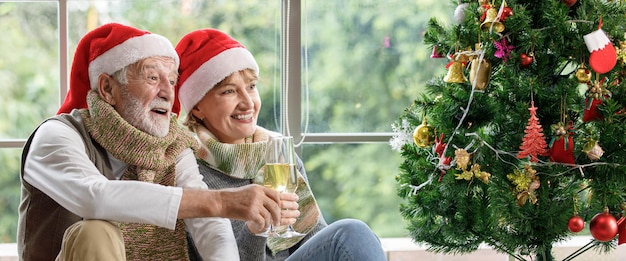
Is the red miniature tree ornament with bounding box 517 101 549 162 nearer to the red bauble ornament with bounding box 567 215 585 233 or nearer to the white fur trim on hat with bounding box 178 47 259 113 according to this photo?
the red bauble ornament with bounding box 567 215 585 233

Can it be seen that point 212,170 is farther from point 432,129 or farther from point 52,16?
point 52,16

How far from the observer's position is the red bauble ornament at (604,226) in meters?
2.45

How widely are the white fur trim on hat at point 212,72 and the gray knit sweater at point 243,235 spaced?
8.6 inches

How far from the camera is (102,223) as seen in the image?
6.15 ft

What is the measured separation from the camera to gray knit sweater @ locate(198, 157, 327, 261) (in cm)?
244

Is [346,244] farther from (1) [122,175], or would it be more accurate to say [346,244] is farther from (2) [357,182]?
(2) [357,182]

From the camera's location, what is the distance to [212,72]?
2520 mm

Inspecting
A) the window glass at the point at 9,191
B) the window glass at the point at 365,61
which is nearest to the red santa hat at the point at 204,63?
the window glass at the point at 365,61

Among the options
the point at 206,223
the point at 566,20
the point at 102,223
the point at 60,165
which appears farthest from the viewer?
the point at 566,20

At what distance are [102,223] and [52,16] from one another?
1.53m

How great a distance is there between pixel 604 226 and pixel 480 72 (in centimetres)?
61

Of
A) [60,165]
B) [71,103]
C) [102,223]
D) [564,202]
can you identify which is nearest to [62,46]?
[71,103]

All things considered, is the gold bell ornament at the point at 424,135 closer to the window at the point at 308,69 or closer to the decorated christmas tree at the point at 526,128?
the decorated christmas tree at the point at 526,128

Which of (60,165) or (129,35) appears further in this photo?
(129,35)
